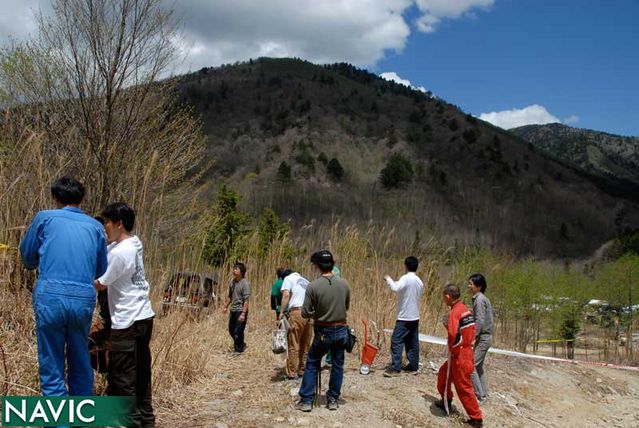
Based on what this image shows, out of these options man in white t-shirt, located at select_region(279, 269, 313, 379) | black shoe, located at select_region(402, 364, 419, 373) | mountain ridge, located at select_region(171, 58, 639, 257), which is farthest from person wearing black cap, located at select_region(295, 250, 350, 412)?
mountain ridge, located at select_region(171, 58, 639, 257)

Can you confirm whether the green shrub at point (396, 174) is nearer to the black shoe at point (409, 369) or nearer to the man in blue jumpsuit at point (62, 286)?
the black shoe at point (409, 369)

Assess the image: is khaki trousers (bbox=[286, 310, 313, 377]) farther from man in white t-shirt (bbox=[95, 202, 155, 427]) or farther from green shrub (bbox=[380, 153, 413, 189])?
green shrub (bbox=[380, 153, 413, 189])

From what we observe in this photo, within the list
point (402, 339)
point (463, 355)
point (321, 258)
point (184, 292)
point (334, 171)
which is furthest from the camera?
point (334, 171)

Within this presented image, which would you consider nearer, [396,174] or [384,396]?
[384,396]

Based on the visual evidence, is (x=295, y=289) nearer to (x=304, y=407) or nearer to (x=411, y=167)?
(x=304, y=407)

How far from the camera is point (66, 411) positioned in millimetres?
3406

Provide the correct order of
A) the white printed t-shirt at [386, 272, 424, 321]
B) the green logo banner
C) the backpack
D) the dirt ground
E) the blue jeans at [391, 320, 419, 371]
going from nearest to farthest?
the green logo banner < the dirt ground < the backpack < the white printed t-shirt at [386, 272, 424, 321] < the blue jeans at [391, 320, 419, 371]

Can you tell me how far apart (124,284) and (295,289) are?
3.11m

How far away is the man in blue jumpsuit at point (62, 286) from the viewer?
3.25m

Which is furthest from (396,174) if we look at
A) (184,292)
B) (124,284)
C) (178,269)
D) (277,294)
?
(124,284)

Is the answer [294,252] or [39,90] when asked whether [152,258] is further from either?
[294,252]

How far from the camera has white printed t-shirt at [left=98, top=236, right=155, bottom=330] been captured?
145 inches

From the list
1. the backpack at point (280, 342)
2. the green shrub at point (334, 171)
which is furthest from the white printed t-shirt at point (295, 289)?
the green shrub at point (334, 171)

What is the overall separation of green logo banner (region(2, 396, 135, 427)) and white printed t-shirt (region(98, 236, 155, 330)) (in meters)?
0.52
